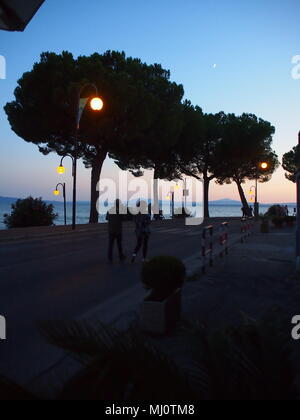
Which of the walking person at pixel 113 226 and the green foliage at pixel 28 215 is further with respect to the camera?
the green foliage at pixel 28 215

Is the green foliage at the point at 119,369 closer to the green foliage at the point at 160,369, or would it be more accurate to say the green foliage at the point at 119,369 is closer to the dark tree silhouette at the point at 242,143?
the green foliage at the point at 160,369

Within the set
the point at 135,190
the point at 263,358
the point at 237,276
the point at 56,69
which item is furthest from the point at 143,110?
the point at 263,358

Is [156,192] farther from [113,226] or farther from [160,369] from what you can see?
[160,369]

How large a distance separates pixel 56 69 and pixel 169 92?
13.8 meters

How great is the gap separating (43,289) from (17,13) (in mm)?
6845

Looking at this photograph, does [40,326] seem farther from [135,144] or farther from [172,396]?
[135,144]

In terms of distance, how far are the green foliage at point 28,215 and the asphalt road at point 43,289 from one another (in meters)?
15.4

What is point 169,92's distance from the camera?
44812 millimetres

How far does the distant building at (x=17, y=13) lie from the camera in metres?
2.38

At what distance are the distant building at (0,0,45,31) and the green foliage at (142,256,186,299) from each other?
4.34 m

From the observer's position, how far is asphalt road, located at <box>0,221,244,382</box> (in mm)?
4707

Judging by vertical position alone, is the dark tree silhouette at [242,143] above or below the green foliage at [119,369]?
above

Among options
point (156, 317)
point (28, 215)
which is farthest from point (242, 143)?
point (156, 317)

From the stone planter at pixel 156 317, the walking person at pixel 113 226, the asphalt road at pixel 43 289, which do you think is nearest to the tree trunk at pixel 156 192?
the asphalt road at pixel 43 289
